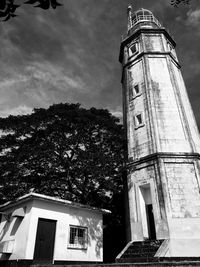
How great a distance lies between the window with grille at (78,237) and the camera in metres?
14.2

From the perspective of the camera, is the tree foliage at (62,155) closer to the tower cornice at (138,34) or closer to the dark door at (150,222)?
the dark door at (150,222)

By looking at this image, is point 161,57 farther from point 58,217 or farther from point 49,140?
point 58,217

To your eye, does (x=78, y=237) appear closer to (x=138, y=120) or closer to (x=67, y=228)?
(x=67, y=228)

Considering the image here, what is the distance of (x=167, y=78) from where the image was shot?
2073 centimetres

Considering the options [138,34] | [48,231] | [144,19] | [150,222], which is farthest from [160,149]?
[144,19]

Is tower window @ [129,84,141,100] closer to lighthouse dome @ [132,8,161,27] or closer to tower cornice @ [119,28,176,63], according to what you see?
tower cornice @ [119,28,176,63]

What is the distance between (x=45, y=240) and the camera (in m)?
12.9

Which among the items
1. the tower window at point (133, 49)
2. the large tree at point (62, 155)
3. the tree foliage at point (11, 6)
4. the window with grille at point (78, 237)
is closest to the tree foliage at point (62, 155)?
the large tree at point (62, 155)

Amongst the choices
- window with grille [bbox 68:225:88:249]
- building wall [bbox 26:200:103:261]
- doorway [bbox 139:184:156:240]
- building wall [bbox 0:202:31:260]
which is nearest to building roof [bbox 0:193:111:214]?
building wall [bbox 26:200:103:261]

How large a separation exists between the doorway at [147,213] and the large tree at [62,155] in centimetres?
217

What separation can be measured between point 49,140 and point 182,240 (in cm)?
1196

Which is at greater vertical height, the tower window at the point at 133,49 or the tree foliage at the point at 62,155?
the tower window at the point at 133,49

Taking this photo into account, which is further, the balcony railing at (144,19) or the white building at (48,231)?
the balcony railing at (144,19)

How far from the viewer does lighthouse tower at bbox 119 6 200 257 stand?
Result: 1429 centimetres
